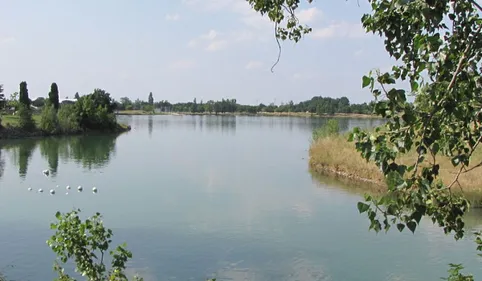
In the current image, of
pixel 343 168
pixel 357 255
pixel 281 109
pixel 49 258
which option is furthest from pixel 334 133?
pixel 281 109

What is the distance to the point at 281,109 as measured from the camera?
14938 cm

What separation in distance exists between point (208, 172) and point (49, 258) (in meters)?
14.9

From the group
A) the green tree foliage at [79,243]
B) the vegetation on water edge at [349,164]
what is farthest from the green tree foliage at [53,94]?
the green tree foliage at [79,243]

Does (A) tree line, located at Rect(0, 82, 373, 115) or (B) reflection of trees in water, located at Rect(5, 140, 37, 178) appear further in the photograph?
(A) tree line, located at Rect(0, 82, 373, 115)

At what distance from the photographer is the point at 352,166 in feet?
79.3

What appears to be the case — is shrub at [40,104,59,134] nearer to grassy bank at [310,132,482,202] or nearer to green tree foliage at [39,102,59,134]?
green tree foliage at [39,102,59,134]

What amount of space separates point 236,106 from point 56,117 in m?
113

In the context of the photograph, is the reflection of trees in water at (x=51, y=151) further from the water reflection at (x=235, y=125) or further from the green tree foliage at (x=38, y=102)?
the green tree foliage at (x=38, y=102)

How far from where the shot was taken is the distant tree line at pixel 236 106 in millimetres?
123562

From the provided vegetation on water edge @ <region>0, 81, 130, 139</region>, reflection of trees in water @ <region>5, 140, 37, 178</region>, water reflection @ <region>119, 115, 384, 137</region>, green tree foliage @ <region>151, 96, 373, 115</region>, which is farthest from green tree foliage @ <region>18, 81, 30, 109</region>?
green tree foliage @ <region>151, 96, 373, 115</region>

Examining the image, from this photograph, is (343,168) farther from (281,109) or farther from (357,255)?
(281,109)

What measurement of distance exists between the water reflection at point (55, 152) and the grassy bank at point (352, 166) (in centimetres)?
1309

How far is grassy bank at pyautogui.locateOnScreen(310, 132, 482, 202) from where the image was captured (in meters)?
17.6

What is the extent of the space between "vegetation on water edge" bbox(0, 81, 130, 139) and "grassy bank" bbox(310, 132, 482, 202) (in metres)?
30.7
